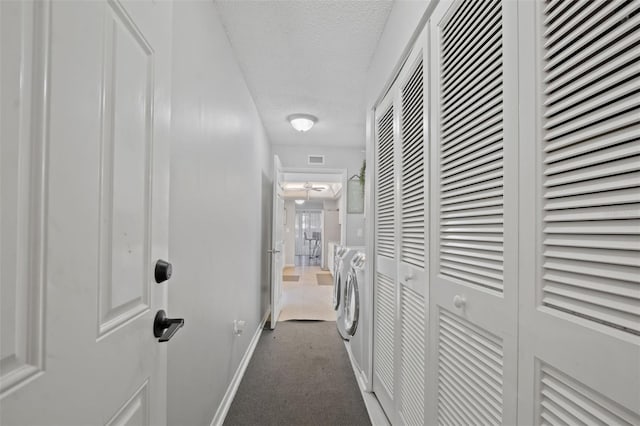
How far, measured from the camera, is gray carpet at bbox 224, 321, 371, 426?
6.41ft

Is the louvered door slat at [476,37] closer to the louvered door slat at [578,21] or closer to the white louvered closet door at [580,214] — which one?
the white louvered closet door at [580,214]

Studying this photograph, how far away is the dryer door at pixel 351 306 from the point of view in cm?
252

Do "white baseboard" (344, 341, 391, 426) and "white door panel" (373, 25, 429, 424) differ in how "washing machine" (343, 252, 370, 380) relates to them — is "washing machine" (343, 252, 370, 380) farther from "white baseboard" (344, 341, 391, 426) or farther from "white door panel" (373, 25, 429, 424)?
"white door panel" (373, 25, 429, 424)

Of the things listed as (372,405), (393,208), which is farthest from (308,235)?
(393,208)

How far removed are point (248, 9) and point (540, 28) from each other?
1.61 metres

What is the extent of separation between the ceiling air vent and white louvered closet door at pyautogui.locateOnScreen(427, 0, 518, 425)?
10.9ft

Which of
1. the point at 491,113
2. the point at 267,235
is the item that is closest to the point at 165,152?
the point at 491,113

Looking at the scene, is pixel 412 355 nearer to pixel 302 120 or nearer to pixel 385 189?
pixel 385 189

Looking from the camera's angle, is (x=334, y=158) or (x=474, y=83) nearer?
(x=474, y=83)

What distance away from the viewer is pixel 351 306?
8.86 ft

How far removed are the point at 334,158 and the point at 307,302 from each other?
7.73 feet

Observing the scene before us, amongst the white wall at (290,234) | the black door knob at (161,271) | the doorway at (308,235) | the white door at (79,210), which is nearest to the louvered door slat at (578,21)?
the white door at (79,210)

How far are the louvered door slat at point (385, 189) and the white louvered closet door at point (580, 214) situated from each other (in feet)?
3.63

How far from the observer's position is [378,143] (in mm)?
2172
